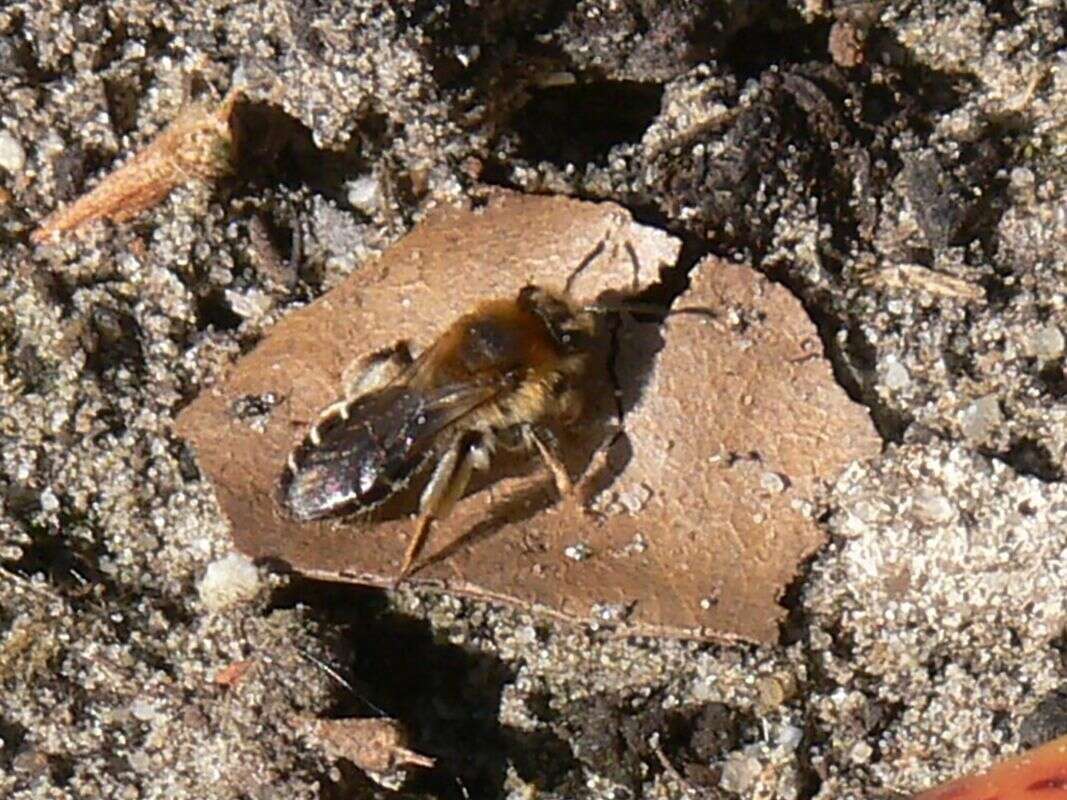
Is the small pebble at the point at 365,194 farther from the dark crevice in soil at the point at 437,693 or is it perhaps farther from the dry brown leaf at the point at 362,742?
the dry brown leaf at the point at 362,742

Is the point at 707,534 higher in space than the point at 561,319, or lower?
lower

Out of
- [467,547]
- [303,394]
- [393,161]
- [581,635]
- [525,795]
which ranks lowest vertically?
[525,795]

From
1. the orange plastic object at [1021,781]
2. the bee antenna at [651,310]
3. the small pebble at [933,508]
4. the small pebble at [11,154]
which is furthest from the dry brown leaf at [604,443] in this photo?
the small pebble at [11,154]

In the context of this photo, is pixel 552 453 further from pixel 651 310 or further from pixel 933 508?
pixel 933 508

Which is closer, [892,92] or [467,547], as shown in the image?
[467,547]

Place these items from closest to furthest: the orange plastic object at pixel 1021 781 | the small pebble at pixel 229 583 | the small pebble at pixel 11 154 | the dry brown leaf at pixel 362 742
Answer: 1. the orange plastic object at pixel 1021 781
2. the dry brown leaf at pixel 362 742
3. the small pebble at pixel 229 583
4. the small pebble at pixel 11 154

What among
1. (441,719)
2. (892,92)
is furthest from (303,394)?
(892,92)

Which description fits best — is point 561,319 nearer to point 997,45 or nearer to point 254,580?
point 254,580
